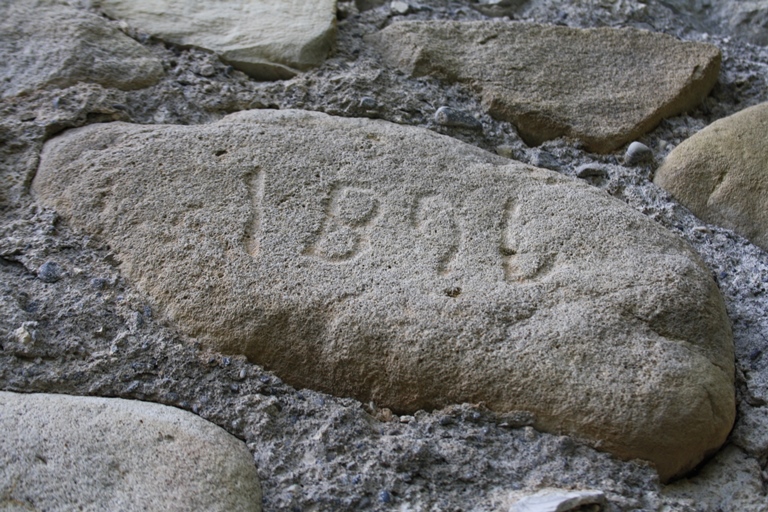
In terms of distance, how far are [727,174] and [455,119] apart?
1.51ft

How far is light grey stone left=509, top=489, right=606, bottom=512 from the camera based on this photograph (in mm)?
919

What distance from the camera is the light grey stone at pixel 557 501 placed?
92 centimetres

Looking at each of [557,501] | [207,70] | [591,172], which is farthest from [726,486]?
[207,70]

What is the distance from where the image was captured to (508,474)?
977 mm

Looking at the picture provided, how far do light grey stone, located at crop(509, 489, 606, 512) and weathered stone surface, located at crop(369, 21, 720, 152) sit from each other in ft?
2.33

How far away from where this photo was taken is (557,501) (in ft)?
3.04

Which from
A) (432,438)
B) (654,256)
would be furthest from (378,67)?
(432,438)

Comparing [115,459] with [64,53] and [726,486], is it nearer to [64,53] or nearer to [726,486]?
[726,486]

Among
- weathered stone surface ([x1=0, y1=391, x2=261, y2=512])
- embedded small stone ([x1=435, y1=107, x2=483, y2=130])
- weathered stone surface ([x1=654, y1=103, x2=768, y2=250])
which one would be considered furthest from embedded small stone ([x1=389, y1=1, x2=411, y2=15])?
weathered stone surface ([x1=0, y1=391, x2=261, y2=512])

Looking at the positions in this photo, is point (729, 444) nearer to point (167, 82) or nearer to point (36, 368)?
point (36, 368)

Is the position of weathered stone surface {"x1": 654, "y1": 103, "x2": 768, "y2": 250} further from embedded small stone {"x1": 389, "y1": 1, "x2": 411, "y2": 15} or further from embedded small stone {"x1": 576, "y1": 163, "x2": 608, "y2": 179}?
embedded small stone {"x1": 389, "y1": 1, "x2": 411, "y2": 15}

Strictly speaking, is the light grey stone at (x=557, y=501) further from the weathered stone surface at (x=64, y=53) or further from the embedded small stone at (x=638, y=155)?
the weathered stone surface at (x=64, y=53)

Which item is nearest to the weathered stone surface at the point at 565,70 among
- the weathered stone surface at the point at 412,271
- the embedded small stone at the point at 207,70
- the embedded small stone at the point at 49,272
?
the weathered stone surface at the point at 412,271

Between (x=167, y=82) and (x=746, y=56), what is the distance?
1.14m
